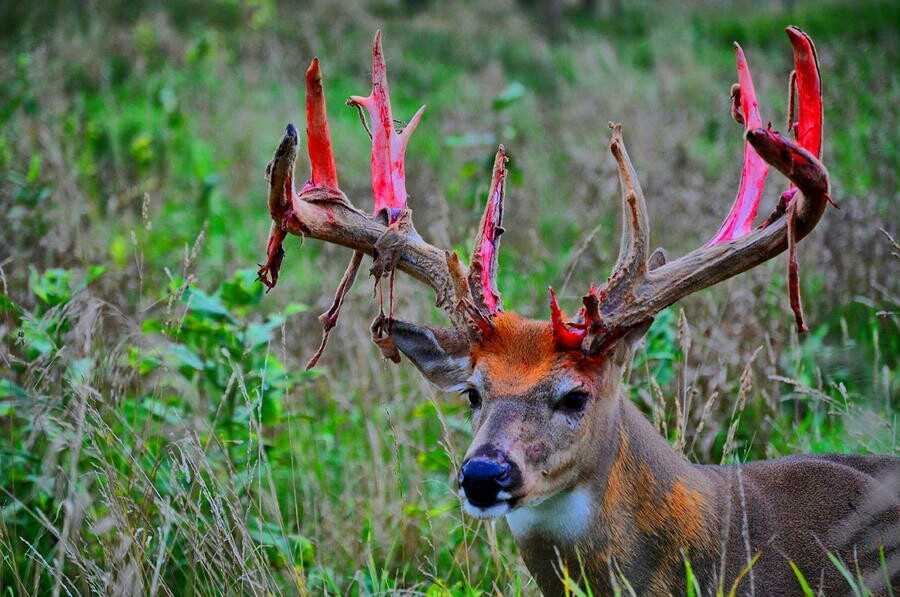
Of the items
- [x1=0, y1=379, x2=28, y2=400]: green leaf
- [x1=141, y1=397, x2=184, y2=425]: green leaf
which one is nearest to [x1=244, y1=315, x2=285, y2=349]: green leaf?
[x1=141, y1=397, x2=184, y2=425]: green leaf

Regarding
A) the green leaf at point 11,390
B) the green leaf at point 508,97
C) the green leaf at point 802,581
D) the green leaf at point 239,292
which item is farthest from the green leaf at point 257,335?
the green leaf at point 508,97

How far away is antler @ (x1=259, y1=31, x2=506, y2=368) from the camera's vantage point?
331 centimetres

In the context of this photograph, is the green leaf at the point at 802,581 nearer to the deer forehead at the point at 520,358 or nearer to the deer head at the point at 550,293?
the deer head at the point at 550,293

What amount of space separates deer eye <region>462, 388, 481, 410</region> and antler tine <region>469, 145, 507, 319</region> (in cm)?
22

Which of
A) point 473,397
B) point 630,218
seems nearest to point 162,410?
point 473,397

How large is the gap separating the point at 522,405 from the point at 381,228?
76 cm

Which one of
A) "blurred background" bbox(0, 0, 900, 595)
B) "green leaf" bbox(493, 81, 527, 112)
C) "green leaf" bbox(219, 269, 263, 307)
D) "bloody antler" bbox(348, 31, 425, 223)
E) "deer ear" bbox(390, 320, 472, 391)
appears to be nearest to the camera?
"deer ear" bbox(390, 320, 472, 391)

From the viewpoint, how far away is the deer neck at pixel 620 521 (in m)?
3.08

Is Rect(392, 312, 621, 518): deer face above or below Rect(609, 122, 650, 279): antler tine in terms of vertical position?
below

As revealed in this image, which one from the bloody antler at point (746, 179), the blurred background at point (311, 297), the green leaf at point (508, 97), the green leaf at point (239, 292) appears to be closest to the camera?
the bloody antler at point (746, 179)

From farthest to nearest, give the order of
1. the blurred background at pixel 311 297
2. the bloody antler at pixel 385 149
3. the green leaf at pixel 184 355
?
the green leaf at pixel 184 355 → the blurred background at pixel 311 297 → the bloody antler at pixel 385 149

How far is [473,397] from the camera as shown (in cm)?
336

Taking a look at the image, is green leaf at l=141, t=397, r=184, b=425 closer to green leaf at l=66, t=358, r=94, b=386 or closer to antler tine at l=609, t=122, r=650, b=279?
green leaf at l=66, t=358, r=94, b=386

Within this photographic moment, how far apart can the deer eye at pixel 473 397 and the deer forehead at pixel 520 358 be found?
65 mm
